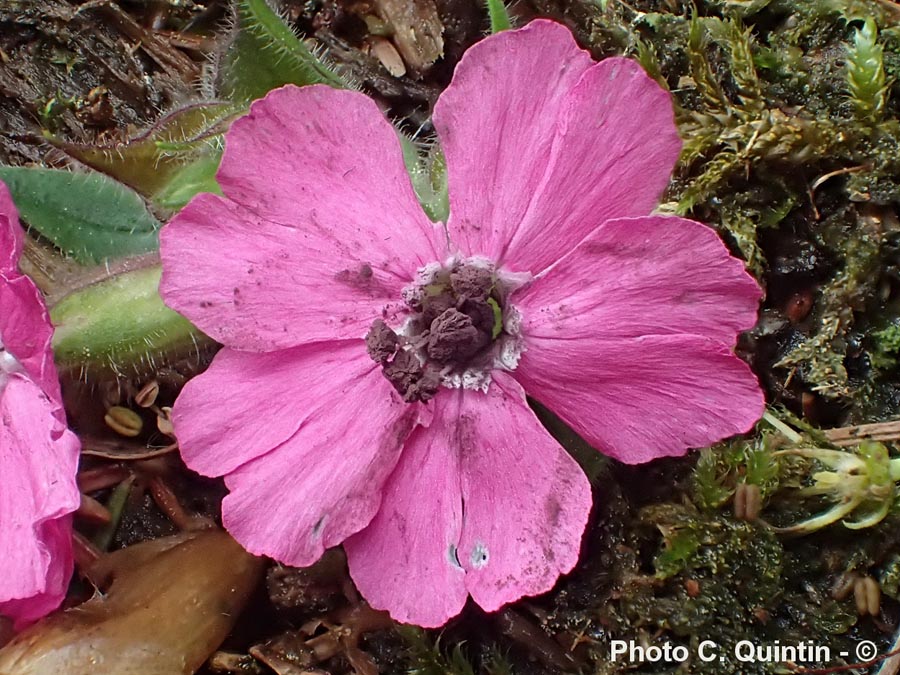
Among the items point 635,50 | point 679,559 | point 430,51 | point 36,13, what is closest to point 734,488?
point 679,559

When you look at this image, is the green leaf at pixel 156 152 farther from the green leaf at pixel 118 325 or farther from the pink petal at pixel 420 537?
the pink petal at pixel 420 537

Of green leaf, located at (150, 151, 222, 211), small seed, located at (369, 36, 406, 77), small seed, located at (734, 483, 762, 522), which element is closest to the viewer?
small seed, located at (734, 483, 762, 522)

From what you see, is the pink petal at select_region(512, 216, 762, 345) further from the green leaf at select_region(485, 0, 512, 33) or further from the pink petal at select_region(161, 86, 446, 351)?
the green leaf at select_region(485, 0, 512, 33)

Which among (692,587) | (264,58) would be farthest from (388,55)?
(692,587)

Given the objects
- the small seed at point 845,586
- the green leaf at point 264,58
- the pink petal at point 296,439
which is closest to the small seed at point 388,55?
the green leaf at point 264,58

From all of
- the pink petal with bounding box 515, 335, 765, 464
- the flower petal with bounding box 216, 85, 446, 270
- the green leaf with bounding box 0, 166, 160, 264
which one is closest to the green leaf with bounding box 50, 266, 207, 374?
the green leaf with bounding box 0, 166, 160, 264

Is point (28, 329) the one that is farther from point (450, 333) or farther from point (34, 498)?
point (450, 333)
